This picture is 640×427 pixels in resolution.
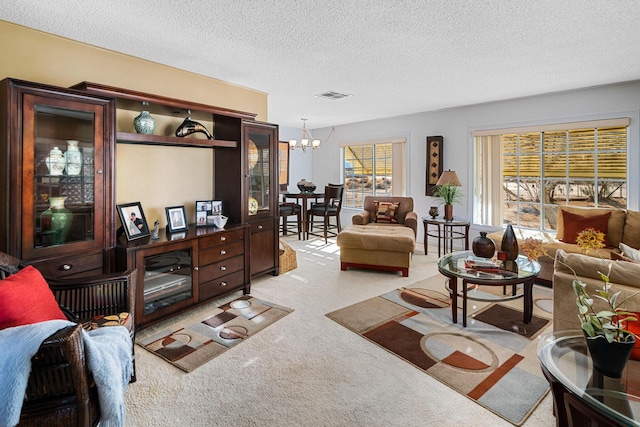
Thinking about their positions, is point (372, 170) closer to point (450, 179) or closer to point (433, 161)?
point (433, 161)

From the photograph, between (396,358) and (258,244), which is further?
(258,244)

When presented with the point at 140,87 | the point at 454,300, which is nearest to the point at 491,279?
the point at 454,300

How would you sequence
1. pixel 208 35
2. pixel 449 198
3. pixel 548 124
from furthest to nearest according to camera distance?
pixel 449 198, pixel 548 124, pixel 208 35

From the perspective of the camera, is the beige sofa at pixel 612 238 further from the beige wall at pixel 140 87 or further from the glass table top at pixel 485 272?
the beige wall at pixel 140 87

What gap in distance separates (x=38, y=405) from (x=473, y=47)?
3640 mm

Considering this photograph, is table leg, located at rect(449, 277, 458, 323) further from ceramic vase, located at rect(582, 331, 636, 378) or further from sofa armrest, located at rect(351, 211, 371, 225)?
sofa armrest, located at rect(351, 211, 371, 225)

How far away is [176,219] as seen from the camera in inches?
129

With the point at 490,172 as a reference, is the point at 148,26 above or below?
above

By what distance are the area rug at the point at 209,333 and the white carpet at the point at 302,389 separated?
0.07m

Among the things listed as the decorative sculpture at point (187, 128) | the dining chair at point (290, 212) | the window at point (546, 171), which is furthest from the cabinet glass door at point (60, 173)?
the window at point (546, 171)

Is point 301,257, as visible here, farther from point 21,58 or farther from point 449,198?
point 21,58

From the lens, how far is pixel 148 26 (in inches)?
100

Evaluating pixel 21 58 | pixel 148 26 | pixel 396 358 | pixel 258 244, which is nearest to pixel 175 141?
pixel 148 26

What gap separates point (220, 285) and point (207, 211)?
81cm
